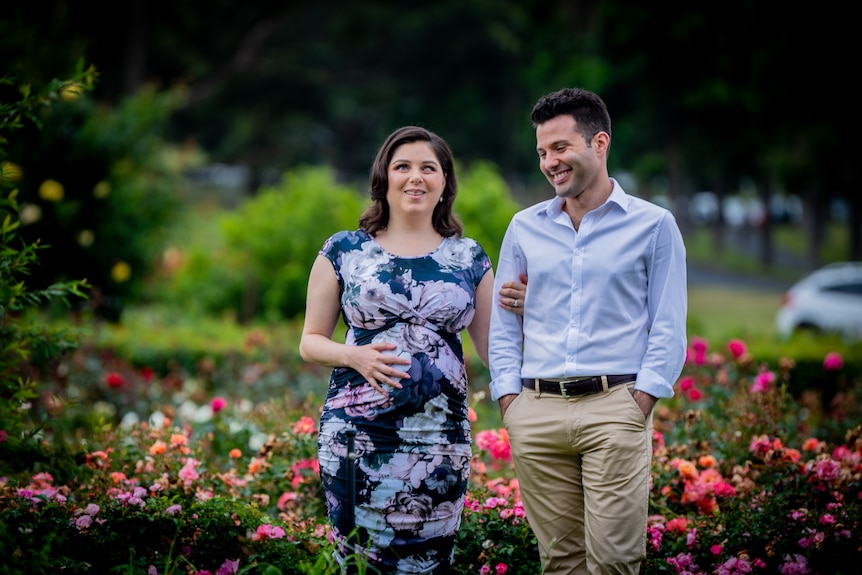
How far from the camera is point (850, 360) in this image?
28.1 feet

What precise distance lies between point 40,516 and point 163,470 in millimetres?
911

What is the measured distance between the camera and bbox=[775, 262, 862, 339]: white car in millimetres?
15711

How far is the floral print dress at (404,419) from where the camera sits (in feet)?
10.8

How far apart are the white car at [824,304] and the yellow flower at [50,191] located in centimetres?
1125

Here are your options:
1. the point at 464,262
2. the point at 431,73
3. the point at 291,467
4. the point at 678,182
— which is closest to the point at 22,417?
the point at 291,467

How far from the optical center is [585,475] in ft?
10.6

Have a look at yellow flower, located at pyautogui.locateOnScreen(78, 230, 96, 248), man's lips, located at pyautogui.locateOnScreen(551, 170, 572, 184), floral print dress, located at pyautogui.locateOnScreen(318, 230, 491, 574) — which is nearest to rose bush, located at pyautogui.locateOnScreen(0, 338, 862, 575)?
floral print dress, located at pyautogui.locateOnScreen(318, 230, 491, 574)

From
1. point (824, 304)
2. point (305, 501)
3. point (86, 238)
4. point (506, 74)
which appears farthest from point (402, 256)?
point (506, 74)

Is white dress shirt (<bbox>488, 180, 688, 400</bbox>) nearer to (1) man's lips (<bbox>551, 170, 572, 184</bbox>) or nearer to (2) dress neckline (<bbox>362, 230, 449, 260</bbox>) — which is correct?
(1) man's lips (<bbox>551, 170, 572, 184</bbox>)

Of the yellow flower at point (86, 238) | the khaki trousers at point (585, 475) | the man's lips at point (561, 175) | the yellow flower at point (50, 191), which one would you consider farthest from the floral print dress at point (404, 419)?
the yellow flower at point (86, 238)

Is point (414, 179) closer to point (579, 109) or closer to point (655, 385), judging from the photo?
point (579, 109)

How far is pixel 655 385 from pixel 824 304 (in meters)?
14.1

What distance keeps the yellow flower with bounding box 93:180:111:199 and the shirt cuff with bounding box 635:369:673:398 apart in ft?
28.4

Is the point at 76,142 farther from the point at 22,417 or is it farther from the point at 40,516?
the point at 40,516
